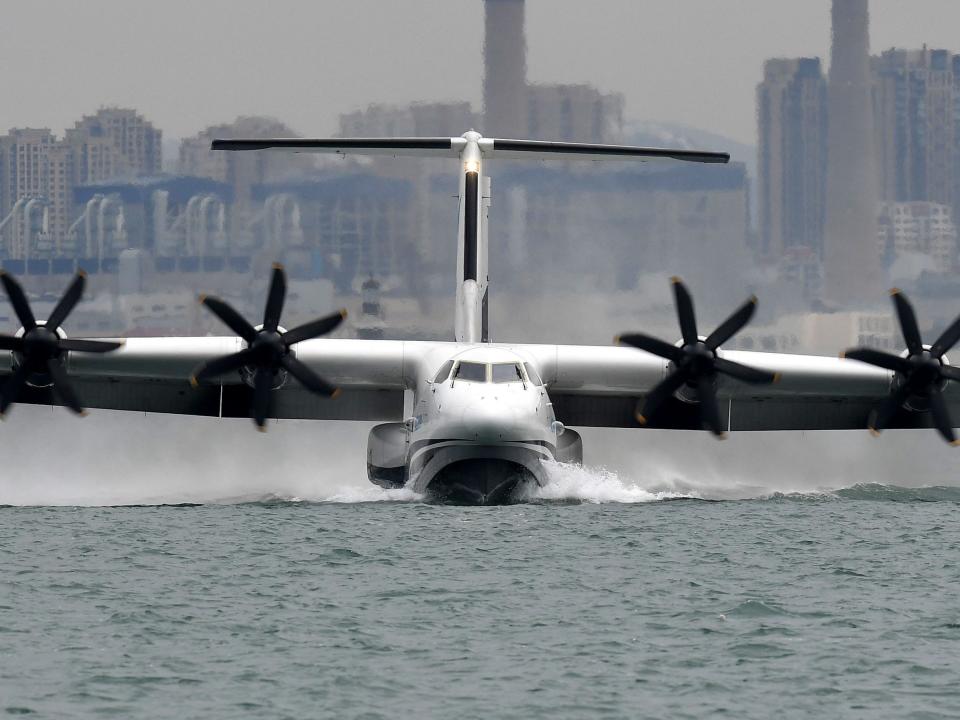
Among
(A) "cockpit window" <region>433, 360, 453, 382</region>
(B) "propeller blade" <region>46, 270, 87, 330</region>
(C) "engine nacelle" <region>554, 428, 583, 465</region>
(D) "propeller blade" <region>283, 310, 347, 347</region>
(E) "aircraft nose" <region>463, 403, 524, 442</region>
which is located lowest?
(C) "engine nacelle" <region>554, 428, 583, 465</region>

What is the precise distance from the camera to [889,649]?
1683 centimetres

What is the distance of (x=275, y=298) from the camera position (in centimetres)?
2828

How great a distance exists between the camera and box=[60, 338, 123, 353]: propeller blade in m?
28.1

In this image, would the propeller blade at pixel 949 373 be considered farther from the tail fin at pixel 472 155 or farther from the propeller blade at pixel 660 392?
the tail fin at pixel 472 155

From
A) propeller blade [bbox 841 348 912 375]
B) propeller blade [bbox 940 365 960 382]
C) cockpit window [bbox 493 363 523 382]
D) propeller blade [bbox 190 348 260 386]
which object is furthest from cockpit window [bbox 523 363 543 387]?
propeller blade [bbox 940 365 960 382]

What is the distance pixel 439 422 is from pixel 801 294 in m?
99.4

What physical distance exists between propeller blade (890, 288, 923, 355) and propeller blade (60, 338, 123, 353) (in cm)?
1422

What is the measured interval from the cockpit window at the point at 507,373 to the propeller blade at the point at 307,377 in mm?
2914

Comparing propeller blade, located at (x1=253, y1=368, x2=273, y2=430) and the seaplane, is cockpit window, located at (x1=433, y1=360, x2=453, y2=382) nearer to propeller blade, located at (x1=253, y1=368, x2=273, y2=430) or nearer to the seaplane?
the seaplane

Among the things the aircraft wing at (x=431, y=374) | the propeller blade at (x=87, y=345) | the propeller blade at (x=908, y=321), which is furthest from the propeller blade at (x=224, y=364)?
the propeller blade at (x=908, y=321)

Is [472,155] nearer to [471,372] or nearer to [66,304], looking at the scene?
[471,372]

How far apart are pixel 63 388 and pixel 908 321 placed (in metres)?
15.5

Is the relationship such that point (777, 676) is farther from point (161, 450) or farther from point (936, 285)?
point (936, 285)

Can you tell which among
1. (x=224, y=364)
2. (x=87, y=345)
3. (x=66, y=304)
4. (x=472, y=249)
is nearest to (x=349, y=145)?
(x=472, y=249)
